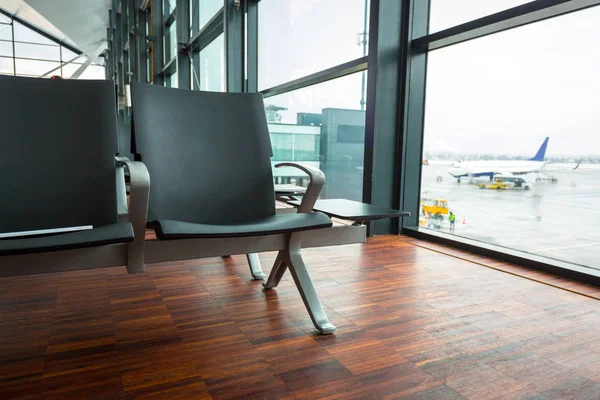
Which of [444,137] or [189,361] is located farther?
[444,137]

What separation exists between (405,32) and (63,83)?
2.18 metres

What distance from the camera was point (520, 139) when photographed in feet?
8.00

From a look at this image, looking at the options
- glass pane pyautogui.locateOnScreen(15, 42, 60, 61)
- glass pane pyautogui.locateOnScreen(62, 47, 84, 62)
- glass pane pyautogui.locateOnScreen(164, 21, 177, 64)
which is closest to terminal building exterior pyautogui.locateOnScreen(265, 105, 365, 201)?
glass pane pyautogui.locateOnScreen(164, 21, 177, 64)

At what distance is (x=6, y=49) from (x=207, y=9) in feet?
34.4

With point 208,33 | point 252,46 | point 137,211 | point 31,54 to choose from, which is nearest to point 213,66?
point 208,33

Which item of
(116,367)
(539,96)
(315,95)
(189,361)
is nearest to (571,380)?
(189,361)

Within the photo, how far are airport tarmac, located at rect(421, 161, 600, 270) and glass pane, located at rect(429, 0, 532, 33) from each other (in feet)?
2.88

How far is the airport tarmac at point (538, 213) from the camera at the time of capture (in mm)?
2115

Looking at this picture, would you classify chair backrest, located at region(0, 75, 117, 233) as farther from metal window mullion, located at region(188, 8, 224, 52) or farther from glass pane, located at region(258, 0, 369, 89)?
metal window mullion, located at region(188, 8, 224, 52)

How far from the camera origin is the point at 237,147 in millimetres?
1782

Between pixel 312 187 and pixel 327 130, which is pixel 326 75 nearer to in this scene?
pixel 327 130

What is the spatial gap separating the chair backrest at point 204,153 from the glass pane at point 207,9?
4.02 metres

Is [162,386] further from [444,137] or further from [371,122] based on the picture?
[444,137]

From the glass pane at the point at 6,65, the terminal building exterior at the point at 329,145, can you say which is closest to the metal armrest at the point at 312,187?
the terminal building exterior at the point at 329,145
